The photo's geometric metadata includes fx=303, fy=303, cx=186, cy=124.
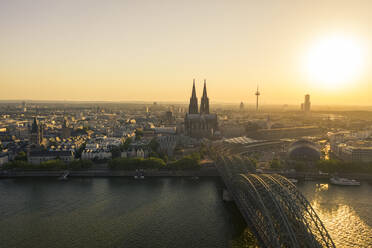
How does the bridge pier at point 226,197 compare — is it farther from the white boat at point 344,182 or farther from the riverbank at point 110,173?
the white boat at point 344,182

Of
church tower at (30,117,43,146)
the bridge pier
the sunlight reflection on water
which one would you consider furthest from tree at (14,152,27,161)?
the sunlight reflection on water

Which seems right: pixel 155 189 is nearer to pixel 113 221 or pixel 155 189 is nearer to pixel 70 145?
pixel 113 221

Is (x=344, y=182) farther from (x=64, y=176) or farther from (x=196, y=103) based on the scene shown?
(x=196, y=103)

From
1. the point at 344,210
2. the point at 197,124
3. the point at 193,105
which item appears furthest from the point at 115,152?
the point at 344,210

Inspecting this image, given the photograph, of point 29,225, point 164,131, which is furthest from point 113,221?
point 164,131

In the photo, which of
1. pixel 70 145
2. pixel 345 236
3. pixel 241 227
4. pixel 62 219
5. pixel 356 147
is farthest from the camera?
pixel 70 145

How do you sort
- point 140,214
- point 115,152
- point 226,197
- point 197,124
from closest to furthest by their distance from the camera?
point 140,214 < point 226,197 < point 115,152 < point 197,124
